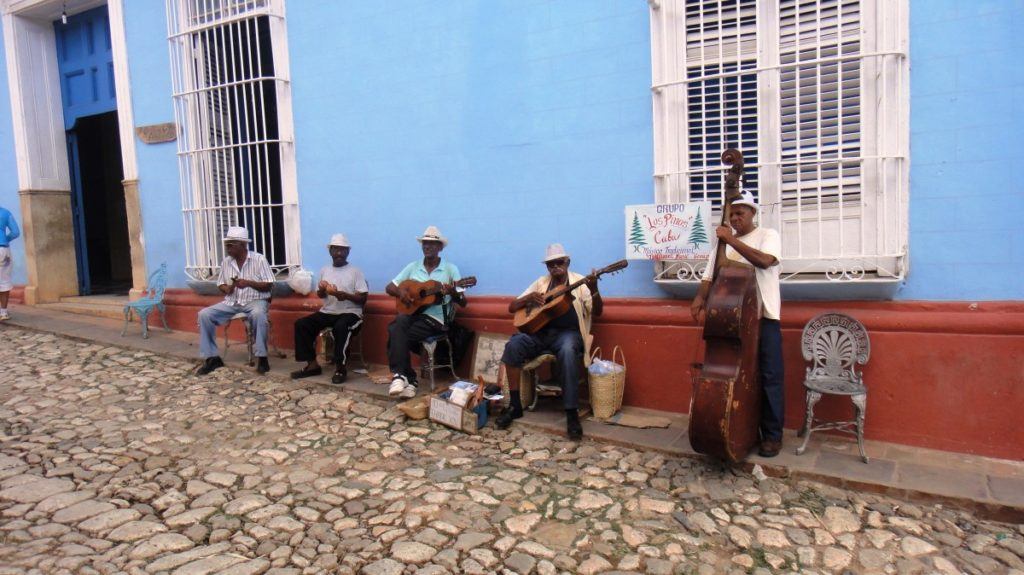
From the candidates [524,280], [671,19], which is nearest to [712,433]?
[524,280]

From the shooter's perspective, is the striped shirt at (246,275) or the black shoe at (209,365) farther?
the striped shirt at (246,275)

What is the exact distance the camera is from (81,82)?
8.38 metres

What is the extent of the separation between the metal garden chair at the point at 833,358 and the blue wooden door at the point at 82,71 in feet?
26.4

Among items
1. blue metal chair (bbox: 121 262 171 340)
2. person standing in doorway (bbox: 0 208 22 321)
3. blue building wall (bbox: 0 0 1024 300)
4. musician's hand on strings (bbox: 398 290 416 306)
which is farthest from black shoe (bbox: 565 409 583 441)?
person standing in doorway (bbox: 0 208 22 321)

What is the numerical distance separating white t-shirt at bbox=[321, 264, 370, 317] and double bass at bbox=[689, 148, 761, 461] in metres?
3.15

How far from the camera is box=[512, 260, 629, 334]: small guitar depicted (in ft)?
14.5

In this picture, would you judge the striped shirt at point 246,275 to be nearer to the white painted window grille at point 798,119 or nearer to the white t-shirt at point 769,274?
the white painted window grille at point 798,119

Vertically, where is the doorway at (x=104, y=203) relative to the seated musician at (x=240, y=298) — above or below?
above

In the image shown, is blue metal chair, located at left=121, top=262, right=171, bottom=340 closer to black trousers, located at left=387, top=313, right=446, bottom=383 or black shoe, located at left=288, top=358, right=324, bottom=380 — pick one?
black shoe, located at left=288, top=358, right=324, bottom=380

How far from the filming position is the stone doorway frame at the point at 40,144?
8.27 metres

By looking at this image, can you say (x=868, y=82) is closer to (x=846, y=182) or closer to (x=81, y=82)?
(x=846, y=182)

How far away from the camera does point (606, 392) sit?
174 inches

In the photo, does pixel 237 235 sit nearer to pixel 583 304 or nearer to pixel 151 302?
pixel 151 302

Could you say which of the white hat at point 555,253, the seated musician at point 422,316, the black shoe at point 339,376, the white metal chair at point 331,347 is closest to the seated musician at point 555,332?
the white hat at point 555,253
